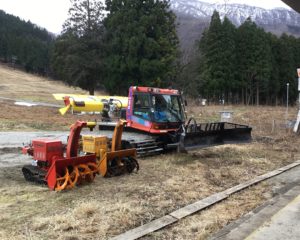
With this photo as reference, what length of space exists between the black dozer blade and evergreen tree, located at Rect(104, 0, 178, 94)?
23.8 meters

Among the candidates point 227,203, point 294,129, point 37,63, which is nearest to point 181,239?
point 227,203

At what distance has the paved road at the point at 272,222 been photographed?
6.32m

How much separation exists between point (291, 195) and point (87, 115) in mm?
24184

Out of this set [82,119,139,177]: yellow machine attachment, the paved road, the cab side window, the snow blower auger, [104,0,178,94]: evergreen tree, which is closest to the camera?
the paved road

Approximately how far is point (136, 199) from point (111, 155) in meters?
2.23

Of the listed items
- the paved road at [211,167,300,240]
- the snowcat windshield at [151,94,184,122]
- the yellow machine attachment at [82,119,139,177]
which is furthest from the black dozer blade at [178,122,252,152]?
the paved road at [211,167,300,240]

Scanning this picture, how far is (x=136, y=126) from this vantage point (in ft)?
47.4

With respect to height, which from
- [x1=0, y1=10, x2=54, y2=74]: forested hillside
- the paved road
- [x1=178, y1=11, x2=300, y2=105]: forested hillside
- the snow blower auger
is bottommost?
the paved road

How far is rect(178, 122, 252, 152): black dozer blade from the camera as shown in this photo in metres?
12.7

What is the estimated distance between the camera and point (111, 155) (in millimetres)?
10297

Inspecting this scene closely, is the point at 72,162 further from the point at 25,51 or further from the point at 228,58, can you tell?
the point at 25,51

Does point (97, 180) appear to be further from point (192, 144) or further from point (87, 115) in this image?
point (87, 115)

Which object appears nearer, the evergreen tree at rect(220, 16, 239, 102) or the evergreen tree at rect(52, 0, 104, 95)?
the evergreen tree at rect(52, 0, 104, 95)

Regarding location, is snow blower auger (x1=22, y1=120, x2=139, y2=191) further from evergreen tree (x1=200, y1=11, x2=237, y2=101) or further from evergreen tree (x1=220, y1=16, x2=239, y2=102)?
evergreen tree (x1=220, y1=16, x2=239, y2=102)
